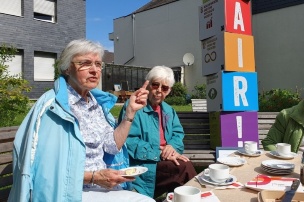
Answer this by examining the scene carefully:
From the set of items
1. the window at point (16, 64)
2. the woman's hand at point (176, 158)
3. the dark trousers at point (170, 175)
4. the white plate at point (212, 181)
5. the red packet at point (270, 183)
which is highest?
the window at point (16, 64)

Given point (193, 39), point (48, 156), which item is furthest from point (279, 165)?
point (193, 39)

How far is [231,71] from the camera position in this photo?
4285 millimetres

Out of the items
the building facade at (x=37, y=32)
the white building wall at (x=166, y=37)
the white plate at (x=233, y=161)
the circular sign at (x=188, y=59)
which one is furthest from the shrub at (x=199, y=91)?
the white plate at (x=233, y=161)

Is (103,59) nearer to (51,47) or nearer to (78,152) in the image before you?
(78,152)

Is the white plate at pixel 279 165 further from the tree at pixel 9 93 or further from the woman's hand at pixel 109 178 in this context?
the tree at pixel 9 93

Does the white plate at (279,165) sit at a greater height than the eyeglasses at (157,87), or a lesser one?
lesser

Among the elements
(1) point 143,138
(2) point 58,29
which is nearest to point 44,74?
(2) point 58,29

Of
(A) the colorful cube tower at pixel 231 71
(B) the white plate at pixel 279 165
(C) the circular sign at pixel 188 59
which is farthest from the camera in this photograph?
(C) the circular sign at pixel 188 59

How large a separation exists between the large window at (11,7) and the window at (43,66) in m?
2.22

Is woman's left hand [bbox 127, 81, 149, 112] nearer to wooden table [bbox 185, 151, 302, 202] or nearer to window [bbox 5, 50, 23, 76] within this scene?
wooden table [bbox 185, 151, 302, 202]

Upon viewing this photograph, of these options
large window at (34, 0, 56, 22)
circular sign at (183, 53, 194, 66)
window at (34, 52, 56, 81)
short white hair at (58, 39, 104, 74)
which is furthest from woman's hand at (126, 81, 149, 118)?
circular sign at (183, 53, 194, 66)

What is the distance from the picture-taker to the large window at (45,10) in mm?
16812

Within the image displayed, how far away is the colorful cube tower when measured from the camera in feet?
13.8

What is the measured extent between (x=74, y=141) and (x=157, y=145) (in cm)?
123
